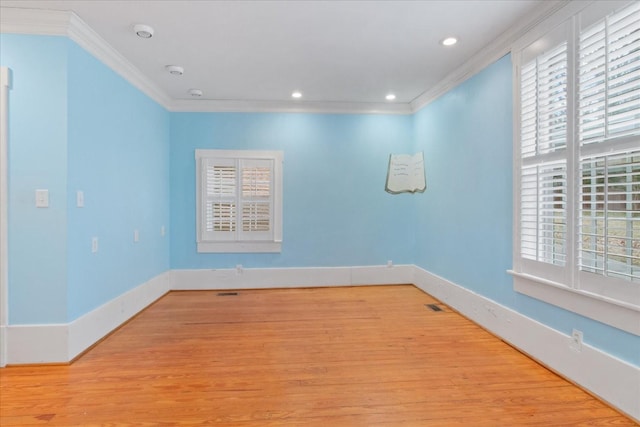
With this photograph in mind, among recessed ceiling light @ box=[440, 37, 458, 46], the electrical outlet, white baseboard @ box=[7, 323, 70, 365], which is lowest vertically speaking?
white baseboard @ box=[7, 323, 70, 365]

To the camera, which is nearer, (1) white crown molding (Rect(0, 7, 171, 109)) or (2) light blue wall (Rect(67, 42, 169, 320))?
(1) white crown molding (Rect(0, 7, 171, 109))

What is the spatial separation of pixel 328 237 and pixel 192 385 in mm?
2907

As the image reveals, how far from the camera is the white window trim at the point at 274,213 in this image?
4.62 meters

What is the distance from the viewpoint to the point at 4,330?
2.45m

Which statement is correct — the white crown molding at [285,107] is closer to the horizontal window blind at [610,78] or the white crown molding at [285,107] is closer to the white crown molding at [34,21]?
the white crown molding at [34,21]


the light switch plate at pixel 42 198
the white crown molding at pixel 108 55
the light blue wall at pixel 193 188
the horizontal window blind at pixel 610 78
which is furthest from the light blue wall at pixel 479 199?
the light switch plate at pixel 42 198

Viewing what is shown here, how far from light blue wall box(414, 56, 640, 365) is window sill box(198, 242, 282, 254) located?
2152 mm

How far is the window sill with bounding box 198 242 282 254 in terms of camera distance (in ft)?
15.3

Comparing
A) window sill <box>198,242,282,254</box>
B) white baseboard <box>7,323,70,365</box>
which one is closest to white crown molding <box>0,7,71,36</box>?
white baseboard <box>7,323,70,365</box>

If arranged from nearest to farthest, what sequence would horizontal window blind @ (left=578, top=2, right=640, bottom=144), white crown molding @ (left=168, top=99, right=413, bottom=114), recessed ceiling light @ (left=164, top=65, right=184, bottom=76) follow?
horizontal window blind @ (left=578, top=2, right=640, bottom=144), recessed ceiling light @ (left=164, top=65, right=184, bottom=76), white crown molding @ (left=168, top=99, right=413, bottom=114)

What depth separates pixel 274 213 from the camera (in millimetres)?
4723

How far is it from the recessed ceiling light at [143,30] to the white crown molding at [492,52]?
9.53 ft

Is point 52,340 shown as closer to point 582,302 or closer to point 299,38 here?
point 299,38

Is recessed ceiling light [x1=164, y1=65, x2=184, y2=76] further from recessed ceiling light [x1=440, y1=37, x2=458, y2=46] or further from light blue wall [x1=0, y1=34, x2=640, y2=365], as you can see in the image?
recessed ceiling light [x1=440, y1=37, x2=458, y2=46]
